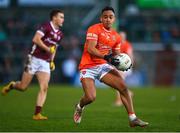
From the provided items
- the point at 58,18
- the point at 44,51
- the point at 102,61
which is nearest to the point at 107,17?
the point at 102,61

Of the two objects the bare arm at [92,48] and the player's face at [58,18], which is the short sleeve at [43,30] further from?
the bare arm at [92,48]

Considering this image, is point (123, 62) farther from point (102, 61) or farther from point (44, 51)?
point (44, 51)

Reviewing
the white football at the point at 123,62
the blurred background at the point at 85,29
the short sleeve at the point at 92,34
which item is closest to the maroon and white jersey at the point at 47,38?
the short sleeve at the point at 92,34

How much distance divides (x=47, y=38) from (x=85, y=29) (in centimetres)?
2069

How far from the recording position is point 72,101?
25812mm

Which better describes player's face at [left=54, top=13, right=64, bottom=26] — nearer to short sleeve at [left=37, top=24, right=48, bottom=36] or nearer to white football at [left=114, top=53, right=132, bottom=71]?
short sleeve at [left=37, top=24, right=48, bottom=36]

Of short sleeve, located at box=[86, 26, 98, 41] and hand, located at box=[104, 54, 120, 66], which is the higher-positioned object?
short sleeve, located at box=[86, 26, 98, 41]

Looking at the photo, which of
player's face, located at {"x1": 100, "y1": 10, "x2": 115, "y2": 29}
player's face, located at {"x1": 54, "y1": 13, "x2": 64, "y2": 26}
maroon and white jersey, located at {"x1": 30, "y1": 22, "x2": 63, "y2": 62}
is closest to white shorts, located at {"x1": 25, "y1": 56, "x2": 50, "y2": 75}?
maroon and white jersey, located at {"x1": 30, "y1": 22, "x2": 63, "y2": 62}

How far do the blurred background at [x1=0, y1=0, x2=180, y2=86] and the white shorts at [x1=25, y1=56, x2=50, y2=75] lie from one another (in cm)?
1902

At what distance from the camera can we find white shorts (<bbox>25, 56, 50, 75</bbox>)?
1755cm

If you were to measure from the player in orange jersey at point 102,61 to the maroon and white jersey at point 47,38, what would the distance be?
2.46 m

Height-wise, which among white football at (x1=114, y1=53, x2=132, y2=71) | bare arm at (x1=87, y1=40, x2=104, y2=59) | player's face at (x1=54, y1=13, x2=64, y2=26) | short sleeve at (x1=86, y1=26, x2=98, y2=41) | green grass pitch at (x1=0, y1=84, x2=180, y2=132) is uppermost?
player's face at (x1=54, y1=13, x2=64, y2=26)

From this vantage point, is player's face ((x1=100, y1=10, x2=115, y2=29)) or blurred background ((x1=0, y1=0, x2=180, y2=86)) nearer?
player's face ((x1=100, y1=10, x2=115, y2=29))

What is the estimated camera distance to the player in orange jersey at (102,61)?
48.7 feet
